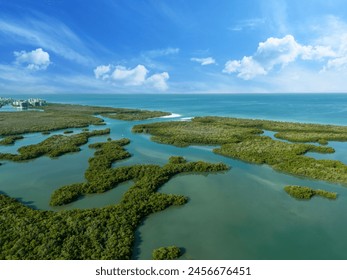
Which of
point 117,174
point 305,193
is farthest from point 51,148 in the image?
point 305,193

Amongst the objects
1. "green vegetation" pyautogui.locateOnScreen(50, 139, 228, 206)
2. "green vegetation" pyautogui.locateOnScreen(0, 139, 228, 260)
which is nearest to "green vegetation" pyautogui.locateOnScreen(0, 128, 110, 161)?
"green vegetation" pyautogui.locateOnScreen(50, 139, 228, 206)

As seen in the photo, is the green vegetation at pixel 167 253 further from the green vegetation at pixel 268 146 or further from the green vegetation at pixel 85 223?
the green vegetation at pixel 268 146

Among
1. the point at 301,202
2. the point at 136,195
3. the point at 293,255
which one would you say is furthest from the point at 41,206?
the point at 301,202

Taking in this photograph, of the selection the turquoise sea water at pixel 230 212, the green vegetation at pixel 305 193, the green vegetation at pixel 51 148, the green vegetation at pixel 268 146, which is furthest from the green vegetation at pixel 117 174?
the green vegetation at pixel 305 193

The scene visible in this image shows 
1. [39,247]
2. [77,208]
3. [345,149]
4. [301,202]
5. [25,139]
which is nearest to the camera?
[39,247]

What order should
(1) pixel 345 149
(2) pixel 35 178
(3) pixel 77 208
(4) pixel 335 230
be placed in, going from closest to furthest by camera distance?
(4) pixel 335 230
(3) pixel 77 208
(2) pixel 35 178
(1) pixel 345 149

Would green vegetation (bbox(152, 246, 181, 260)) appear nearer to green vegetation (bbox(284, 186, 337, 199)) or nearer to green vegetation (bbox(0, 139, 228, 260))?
green vegetation (bbox(0, 139, 228, 260))
